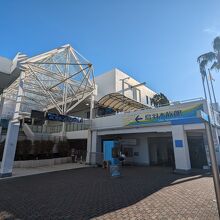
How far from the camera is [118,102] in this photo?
2091 centimetres

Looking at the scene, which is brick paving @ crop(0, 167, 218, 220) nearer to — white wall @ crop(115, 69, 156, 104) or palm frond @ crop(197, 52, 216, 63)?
palm frond @ crop(197, 52, 216, 63)

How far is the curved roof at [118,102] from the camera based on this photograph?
19.3 metres

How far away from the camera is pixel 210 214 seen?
4.21 m

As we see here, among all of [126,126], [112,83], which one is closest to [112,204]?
[126,126]

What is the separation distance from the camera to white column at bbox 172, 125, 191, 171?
11.0 metres

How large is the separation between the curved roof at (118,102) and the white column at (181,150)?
8793 millimetres

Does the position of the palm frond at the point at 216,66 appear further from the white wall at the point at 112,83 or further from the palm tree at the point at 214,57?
the white wall at the point at 112,83

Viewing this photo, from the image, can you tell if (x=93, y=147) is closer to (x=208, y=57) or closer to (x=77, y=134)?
(x=77, y=134)

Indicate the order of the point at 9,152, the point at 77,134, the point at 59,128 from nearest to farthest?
the point at 9,152 → the point at 77,134 → the point at 59,128

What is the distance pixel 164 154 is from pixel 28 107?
91.8ft

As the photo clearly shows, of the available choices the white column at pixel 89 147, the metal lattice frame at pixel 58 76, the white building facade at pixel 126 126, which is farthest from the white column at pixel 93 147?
the metal lattice frame at pixel 58 76

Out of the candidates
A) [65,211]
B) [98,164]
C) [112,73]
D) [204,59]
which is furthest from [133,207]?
[112,73]

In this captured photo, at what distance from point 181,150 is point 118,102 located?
11316 mm

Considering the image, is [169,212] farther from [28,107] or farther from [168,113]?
[28,107]
